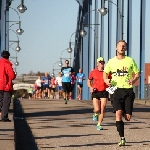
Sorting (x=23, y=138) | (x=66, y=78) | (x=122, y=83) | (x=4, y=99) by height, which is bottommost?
(x=23, y=138)

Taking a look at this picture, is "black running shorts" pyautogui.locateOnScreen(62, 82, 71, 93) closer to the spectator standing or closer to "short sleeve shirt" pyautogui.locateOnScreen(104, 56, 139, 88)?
the spectator standing

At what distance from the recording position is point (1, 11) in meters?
55.7

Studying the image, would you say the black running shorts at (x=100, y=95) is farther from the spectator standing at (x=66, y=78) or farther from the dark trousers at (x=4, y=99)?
the spectator standing at (x=66, y=78)

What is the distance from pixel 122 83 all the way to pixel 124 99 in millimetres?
251

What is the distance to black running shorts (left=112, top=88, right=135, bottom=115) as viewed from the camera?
39.8ft

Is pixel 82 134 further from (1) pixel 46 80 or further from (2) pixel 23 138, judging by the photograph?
(1) pixel 46 80

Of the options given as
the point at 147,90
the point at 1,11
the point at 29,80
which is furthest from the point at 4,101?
the point at 29,80

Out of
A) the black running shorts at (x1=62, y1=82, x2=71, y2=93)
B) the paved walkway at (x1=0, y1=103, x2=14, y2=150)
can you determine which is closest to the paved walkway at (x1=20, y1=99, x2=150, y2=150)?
the paved walkway at (x1=0, y1=103, x2=14, y2=150)

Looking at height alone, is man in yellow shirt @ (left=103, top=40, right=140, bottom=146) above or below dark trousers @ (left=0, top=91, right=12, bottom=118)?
above

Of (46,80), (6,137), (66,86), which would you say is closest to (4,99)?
(6,137)

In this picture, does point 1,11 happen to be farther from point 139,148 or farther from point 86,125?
point 139,148

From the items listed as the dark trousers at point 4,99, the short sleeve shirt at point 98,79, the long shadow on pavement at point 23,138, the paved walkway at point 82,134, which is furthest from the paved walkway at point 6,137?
the dark trousers at point 4,99

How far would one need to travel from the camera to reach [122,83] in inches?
483

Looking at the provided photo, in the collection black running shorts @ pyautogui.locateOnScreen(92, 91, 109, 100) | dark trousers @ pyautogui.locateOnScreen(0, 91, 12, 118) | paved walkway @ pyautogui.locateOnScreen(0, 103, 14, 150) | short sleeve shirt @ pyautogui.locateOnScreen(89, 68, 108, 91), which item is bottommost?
paved walkway @ pyautogui.locateOnScreen(0, 103, 14, 150)
